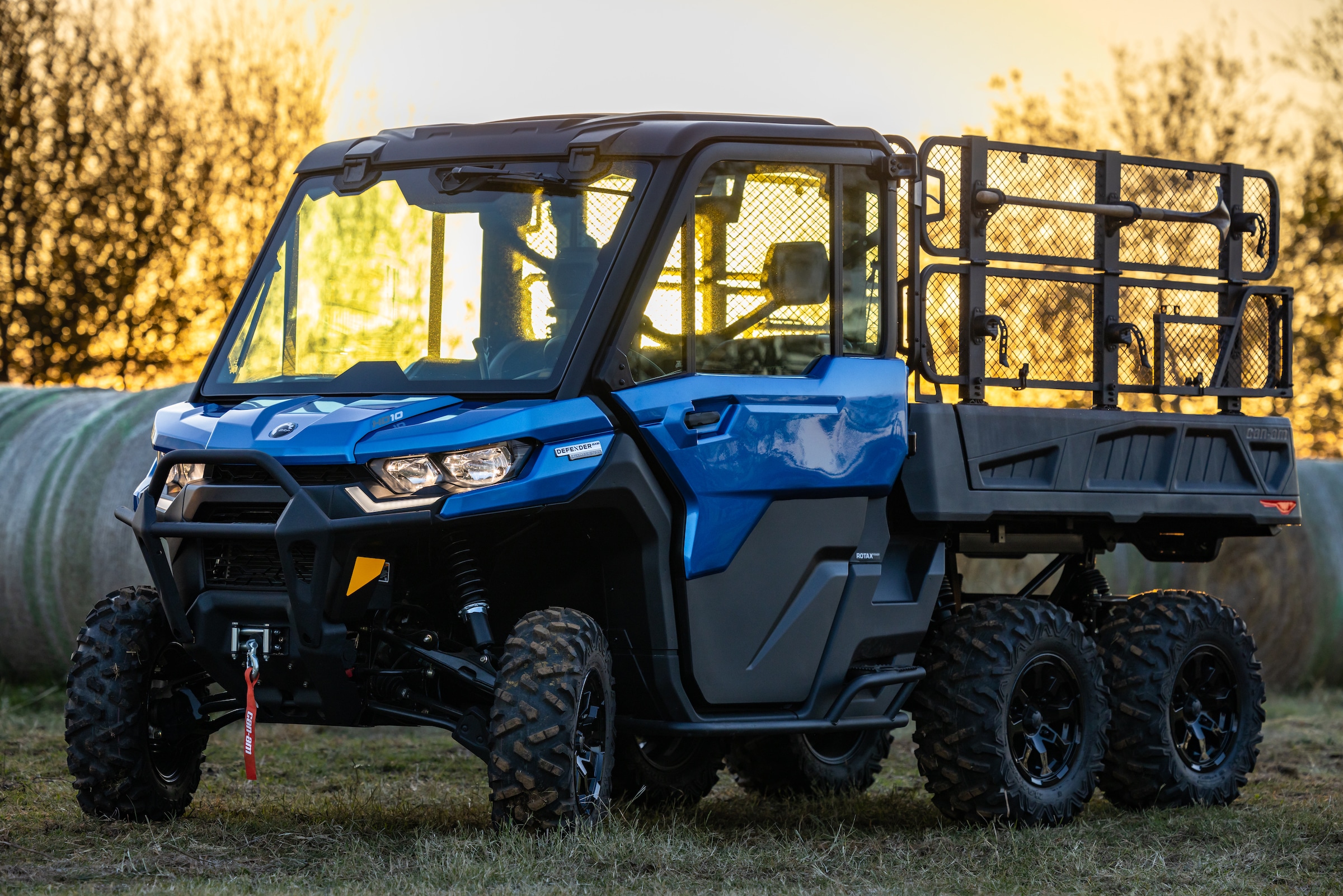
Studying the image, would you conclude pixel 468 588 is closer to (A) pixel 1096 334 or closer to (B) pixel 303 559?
(B) pixel 303 559

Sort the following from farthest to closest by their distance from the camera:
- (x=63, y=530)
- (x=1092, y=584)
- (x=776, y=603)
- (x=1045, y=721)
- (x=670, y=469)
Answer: (x=63, y=530), (x=1092, y=584), (x=1045, y=721), (x=776, y=603), (x=670, y=469)

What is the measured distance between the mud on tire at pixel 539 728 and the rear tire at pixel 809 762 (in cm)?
271

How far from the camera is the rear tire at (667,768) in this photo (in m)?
8.38

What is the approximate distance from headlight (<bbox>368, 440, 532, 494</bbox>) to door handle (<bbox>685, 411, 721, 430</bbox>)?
2.29ft

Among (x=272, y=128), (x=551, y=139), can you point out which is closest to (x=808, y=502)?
(x=551, y=139)

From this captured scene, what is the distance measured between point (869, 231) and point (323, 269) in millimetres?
2125

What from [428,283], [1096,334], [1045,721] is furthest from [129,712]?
[1096,334]

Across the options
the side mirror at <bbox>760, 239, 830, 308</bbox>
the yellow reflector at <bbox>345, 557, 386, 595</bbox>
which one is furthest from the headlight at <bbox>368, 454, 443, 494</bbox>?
the side mirror at <bbox>760, 239, 830, 308</bbox>

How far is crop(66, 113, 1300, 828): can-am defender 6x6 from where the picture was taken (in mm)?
6270

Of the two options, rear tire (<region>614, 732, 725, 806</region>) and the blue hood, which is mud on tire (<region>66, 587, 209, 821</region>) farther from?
rear tire (<region>614, 732, 725, 806</region>)

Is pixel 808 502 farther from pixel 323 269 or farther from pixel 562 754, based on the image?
pixel 323 269

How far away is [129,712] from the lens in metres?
6.78

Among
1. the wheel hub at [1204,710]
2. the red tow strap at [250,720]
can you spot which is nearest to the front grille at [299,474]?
the red tow strap at [250,720]

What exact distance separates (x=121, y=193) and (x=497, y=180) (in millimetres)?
16441
